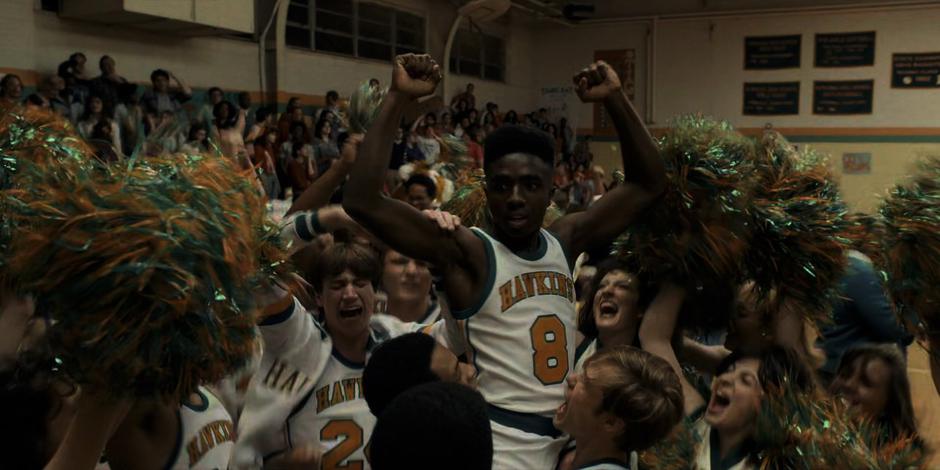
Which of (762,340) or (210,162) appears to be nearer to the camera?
(210,162)

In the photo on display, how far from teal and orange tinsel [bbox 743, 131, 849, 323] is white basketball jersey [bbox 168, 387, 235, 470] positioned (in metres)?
1.45

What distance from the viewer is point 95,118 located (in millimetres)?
7312

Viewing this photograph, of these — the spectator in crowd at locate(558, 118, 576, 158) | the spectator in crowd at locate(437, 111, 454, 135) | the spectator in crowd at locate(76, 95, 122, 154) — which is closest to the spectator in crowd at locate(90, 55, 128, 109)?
the spectator in crowd at locate(76, 95, 122, 154)

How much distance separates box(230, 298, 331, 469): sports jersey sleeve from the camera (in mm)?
2232

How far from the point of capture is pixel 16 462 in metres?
1.62

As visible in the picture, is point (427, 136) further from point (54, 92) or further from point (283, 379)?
point (283, 379)

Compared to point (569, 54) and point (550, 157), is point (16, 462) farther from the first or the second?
point (569, 54)

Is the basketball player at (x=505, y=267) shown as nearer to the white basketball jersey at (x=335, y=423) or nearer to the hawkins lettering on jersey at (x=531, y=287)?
the hawkins lettering on jersey at (x=531, y=287)

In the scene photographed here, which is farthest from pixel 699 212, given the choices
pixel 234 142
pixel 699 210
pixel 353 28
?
pixel 353 28

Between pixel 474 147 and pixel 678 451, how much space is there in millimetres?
8659

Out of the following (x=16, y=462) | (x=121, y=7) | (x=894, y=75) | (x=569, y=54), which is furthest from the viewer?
(x=569, y=54)

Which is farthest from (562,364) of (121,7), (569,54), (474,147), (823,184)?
(569,54)

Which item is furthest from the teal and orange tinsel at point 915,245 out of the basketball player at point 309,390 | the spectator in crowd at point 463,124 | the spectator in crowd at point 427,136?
the spectator in crowd at point 463,124

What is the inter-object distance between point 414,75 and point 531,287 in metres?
0.63
